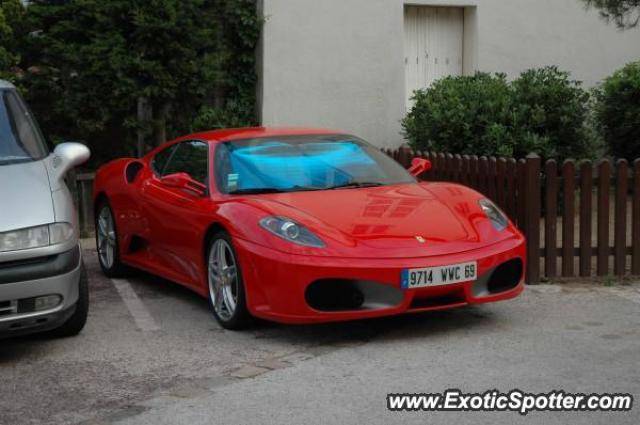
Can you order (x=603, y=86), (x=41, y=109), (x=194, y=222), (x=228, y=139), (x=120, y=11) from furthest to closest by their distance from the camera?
(x=603, y=86) < (x=41, y=109) < (x=120, y=11) < (x=228, y=139) < (x=194, y=222)

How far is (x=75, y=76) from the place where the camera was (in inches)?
477

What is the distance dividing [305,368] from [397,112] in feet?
29.2

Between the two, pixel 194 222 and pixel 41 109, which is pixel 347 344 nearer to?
pixel 194 222

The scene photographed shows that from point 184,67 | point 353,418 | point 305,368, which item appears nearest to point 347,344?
point 305,368

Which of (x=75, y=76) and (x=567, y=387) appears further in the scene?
(x=75, y=76)

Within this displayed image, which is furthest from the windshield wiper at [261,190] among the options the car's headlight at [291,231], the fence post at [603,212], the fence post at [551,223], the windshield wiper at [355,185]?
the fence post at [603,212]

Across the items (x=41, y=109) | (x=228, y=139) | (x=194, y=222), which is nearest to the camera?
(x=194, y=222)

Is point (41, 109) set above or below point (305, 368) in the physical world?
above

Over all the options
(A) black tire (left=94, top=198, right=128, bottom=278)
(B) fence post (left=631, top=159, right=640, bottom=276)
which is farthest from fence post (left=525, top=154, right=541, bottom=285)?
(A) black tire (left=94, top=198, right=128, bottom=278)

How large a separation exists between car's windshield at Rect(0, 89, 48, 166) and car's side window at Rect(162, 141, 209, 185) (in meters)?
1.23

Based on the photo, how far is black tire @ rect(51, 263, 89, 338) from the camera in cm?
689

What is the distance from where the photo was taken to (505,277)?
712cm

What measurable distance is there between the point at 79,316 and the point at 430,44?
30.4 feet

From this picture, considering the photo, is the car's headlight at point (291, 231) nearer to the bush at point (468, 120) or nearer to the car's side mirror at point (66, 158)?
the car's side mirror at point (66, 158)
